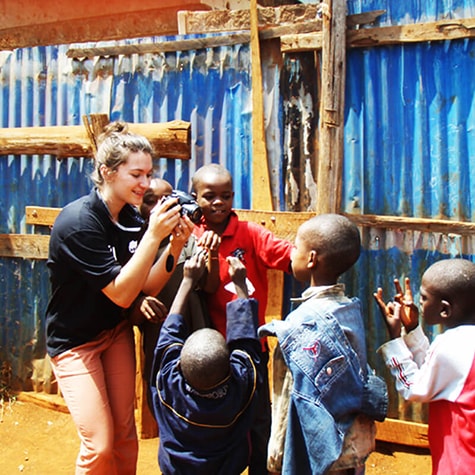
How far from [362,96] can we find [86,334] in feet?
7.41

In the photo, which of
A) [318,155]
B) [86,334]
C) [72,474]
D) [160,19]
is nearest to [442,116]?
[318,155]

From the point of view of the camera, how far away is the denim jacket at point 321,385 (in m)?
2.21

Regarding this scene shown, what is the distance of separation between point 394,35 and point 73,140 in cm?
246

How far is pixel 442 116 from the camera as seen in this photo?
3.67 m

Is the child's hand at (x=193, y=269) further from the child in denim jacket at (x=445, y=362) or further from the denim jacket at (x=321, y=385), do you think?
the child in denim jacket at (x=445, y=362)

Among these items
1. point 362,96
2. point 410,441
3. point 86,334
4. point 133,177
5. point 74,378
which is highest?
point 362,96

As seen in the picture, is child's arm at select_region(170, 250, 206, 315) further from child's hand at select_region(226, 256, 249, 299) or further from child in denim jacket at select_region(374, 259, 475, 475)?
child in denim jacket at select_region(374, 259, 475, 475)

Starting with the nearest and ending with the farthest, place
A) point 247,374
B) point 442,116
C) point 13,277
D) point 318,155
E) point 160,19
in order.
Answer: point 247,374 → point 442,116 → point 318,155 → point 13,277 → point 160,19

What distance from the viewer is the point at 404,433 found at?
12.7 feet

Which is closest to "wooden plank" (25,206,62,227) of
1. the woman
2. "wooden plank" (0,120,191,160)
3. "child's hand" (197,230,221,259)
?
"wooden plank" (0,120,191,160)

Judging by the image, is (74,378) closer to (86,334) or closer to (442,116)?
(86,334)

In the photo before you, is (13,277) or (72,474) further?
(13,277)

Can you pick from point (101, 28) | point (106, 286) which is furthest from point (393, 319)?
point (101, 28)

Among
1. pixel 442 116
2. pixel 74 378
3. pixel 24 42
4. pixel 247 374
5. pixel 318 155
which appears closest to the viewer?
pixel 247 374
